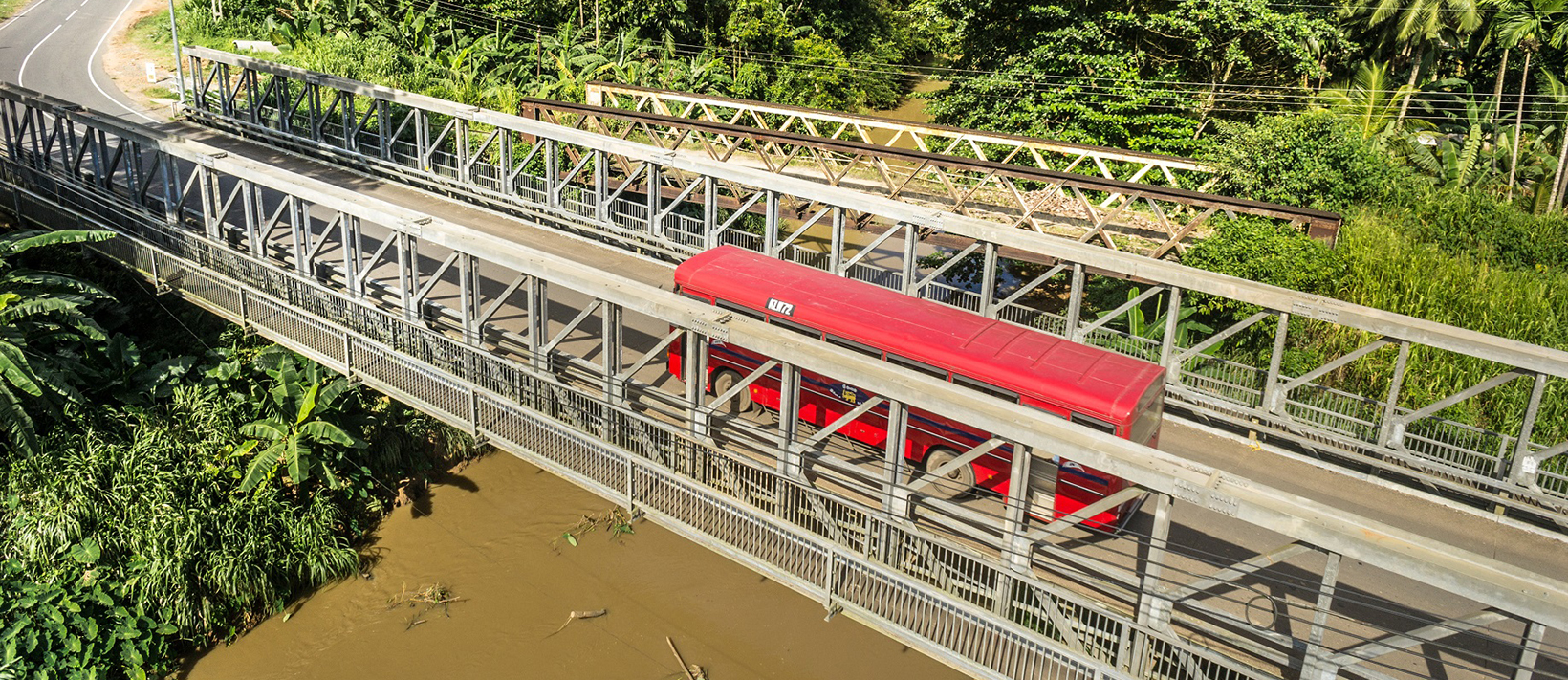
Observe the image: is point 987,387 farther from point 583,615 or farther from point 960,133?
point 960,133

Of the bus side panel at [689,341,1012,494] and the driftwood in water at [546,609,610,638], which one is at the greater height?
the bus side panel at [689,341,1012,494]

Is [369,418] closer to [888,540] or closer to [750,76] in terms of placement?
[888,540]

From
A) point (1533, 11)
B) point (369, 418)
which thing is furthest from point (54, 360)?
point (1533, 11)

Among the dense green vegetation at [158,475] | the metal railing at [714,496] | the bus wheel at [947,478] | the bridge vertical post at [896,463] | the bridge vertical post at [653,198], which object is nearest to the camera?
the metal railing at [714,496]

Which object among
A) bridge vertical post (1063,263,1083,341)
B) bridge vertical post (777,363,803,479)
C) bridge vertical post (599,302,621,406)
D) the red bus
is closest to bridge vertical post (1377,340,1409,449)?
the red bus

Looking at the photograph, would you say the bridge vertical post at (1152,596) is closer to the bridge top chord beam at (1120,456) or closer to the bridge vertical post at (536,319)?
the bridge top chord beam at (1120,456)

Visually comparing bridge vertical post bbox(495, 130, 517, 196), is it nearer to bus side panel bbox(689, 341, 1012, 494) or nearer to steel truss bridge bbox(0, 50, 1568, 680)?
steel truss bridge bbox(0, 50, 1568, 680)

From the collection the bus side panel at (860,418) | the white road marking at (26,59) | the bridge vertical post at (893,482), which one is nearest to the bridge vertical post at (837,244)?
the bus side panel at (860,418)
